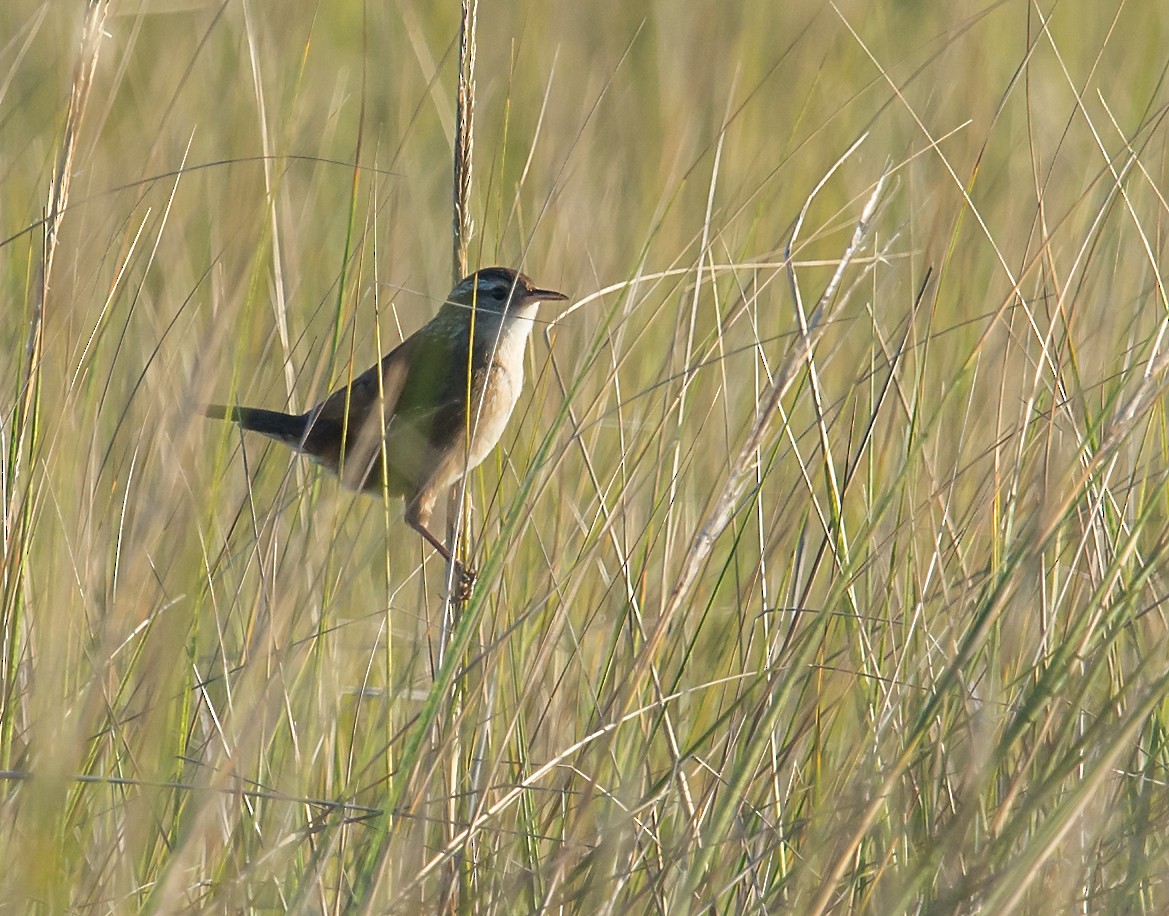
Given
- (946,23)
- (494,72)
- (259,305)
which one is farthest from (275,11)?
(946,23)

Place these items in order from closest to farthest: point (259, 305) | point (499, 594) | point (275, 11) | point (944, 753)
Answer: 1. point (944, 753)
2. point (499, 594)
3. point (259, 305)
4. point (275, 11)

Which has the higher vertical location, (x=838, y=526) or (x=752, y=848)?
(x=838, y=526)

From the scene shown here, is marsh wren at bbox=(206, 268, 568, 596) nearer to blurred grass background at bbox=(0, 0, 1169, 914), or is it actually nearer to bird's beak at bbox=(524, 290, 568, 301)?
bird's beak at bbox=(524, 290, 568, 301)

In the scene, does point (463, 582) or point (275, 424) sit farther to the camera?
point (275, 424)

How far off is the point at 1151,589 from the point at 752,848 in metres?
0.88

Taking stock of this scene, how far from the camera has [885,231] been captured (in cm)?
488

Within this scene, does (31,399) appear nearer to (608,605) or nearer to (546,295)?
(608,605)

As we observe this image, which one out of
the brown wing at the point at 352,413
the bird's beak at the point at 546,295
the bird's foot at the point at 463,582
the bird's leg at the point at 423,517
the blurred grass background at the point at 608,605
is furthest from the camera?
the bird's beak at the point at 546,295

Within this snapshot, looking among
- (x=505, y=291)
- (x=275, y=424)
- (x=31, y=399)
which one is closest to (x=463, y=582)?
(x=275, y=424)

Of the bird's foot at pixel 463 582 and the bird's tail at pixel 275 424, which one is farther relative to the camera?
the bird's tail at pixel 275 424

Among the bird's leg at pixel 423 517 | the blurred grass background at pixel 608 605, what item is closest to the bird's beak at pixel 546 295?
the blurred grass background at pixel 608 605

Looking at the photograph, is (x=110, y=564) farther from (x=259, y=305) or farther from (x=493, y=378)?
(x=493, y=378)

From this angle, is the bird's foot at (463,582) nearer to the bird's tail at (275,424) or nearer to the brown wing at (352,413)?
the brown wing at (352,413)

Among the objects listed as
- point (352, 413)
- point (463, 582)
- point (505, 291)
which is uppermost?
point (505, 291)
